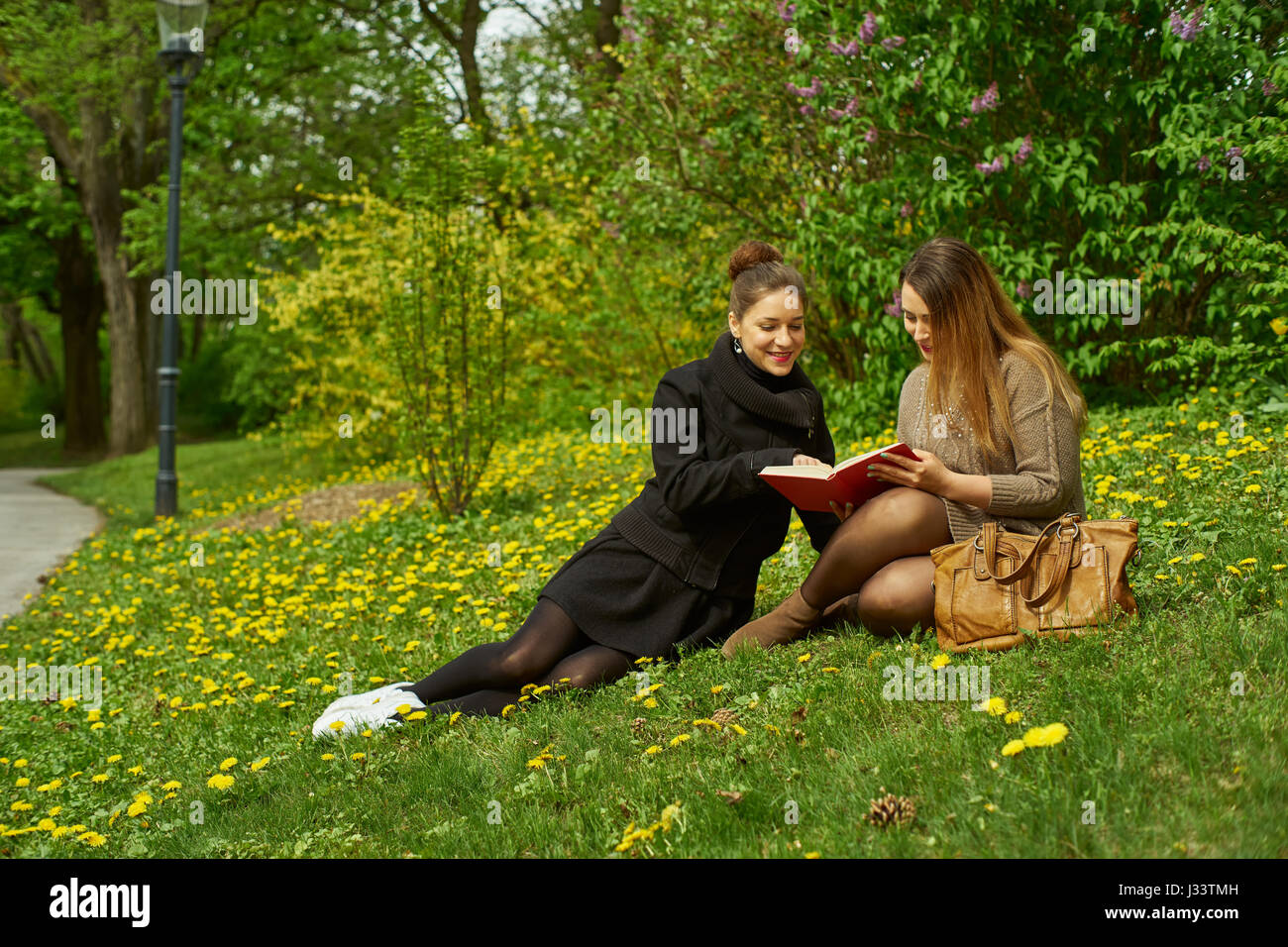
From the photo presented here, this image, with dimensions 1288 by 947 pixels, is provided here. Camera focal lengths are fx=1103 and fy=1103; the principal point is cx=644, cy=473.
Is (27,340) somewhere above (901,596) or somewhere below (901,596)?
above

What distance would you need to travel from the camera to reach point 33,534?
11.3 meters

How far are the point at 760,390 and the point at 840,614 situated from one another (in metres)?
0.87

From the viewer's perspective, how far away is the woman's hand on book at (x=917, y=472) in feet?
11.1

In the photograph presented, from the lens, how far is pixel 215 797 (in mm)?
3619

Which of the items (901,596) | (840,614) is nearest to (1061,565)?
(901,596)

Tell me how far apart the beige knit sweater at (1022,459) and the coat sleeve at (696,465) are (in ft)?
1.77

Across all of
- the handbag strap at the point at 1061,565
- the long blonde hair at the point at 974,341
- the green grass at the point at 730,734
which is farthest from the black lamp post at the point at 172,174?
the handbag strap at the point at 1061,565

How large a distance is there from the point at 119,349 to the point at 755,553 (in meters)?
18.4

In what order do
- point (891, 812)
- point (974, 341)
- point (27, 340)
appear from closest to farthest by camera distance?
1. point (891, 812)
2. point (974, 341)
3. point (27, 340)

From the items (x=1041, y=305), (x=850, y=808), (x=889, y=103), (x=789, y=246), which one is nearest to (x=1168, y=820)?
(x=850, y=808)

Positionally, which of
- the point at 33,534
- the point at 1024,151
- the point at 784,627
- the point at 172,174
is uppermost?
the point at 172,174

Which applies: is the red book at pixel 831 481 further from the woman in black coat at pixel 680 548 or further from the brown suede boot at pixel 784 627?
the brown suede boot at pixel 784 627

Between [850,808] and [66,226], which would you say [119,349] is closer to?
[66,226]

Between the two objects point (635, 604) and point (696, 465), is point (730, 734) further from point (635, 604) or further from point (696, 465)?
point (696, 465)
